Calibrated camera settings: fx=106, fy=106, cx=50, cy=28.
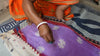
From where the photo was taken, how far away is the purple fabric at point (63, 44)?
0.87 m

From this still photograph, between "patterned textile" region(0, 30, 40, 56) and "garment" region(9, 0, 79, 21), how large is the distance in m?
0.24

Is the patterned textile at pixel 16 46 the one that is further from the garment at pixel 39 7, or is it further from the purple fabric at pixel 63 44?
the garment at pixel 39 7

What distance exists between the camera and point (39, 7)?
1.17 metres

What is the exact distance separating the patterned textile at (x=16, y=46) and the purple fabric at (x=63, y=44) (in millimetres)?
57

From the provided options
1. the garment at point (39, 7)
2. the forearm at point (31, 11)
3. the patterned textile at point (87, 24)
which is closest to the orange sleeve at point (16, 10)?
the garment at point (39, 7)

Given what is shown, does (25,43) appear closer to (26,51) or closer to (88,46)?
(26,51)

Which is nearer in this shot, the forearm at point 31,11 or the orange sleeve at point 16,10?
the forearm at point 31,11

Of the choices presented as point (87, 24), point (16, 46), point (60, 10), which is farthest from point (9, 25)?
point (87, 24)

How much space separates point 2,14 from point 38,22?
680 mm

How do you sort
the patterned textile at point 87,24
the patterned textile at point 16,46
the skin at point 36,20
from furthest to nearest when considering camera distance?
the patterned textile at point 87,24 < the patterned textile at point 16,46 < the skin at point 36,20

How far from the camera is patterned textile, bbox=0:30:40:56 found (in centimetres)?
85

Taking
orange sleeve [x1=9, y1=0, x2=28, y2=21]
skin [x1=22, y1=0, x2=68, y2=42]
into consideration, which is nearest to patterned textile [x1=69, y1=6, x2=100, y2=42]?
skin [x1=22, y1=0, x2=68, y2=42]

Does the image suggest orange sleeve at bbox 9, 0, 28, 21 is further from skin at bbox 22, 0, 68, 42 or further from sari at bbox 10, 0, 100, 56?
skin at bbox 22, 0, 68, 42

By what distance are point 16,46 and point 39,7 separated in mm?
503
